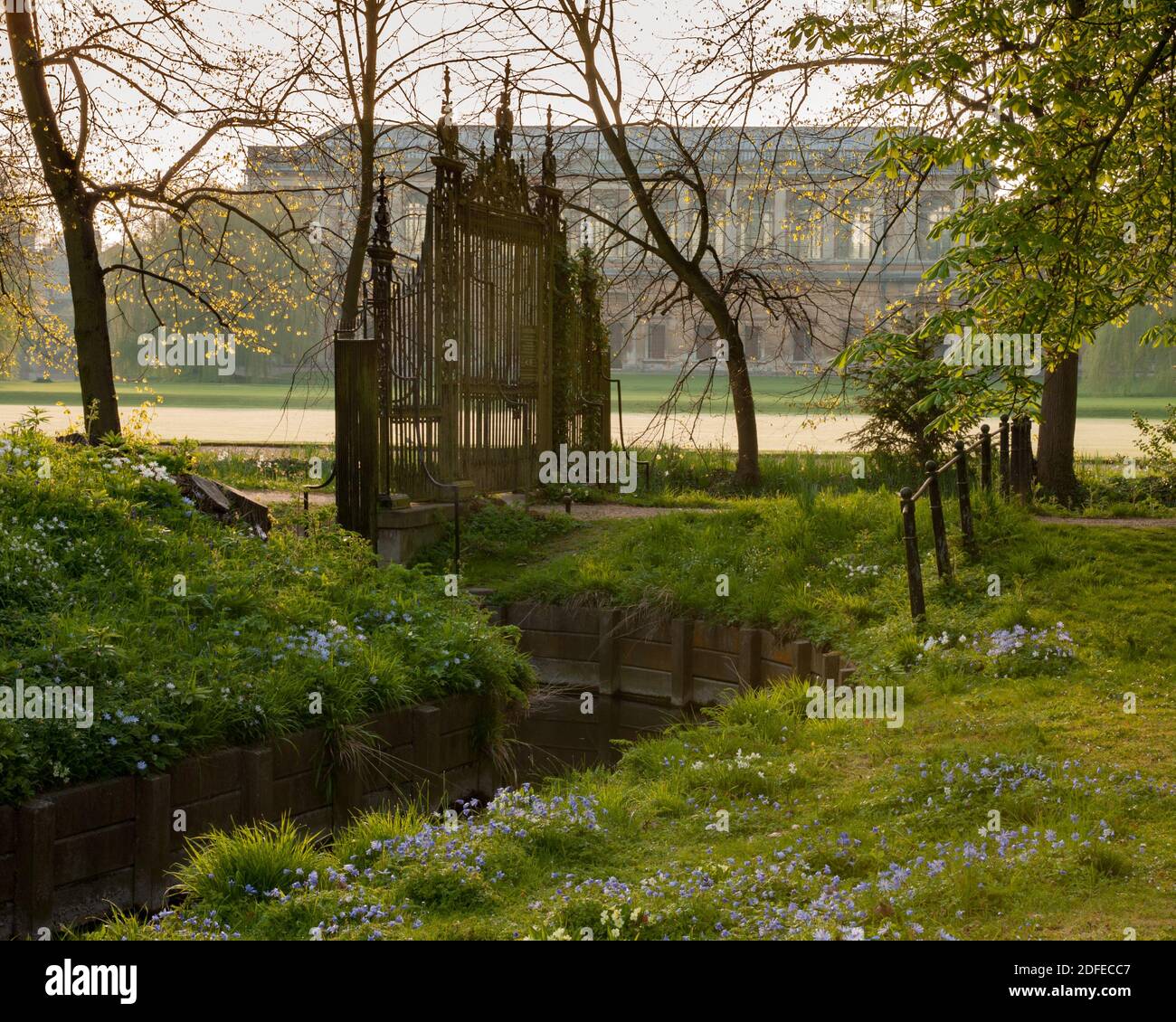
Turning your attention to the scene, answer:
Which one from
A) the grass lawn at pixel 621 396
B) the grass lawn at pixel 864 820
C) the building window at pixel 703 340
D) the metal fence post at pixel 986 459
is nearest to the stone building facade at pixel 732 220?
the building window at pixel 703 340

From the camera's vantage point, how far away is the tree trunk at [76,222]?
1622 cm

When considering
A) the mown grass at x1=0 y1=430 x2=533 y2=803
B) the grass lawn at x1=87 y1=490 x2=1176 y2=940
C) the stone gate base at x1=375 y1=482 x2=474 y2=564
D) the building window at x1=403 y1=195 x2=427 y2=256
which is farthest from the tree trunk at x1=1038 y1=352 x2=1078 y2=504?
the building window at x1=403 y1=195 x2=427 y2=256

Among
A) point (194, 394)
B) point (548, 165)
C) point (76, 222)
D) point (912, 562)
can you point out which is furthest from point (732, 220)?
point (194, 394)

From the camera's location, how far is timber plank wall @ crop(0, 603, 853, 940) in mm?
7082

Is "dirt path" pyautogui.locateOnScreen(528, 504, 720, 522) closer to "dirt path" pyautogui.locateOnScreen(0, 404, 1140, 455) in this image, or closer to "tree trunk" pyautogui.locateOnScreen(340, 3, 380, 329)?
"tree trunk" pyautogui.locateOnScreen(340, 3, 380, 329)

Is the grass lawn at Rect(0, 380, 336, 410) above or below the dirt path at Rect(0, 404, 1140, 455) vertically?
above

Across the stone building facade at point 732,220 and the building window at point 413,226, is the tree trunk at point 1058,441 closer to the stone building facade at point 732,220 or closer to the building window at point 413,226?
the stone building facade at point 732,220

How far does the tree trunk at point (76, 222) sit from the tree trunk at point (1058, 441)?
11.9 metres

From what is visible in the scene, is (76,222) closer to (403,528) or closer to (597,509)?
(403,528)

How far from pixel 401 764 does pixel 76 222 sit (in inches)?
408

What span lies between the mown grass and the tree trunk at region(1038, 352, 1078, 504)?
28.7 feet

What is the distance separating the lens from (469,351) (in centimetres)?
1533

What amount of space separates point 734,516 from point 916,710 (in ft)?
19.1

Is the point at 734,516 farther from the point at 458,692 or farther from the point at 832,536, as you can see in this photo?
the point at 458,692
